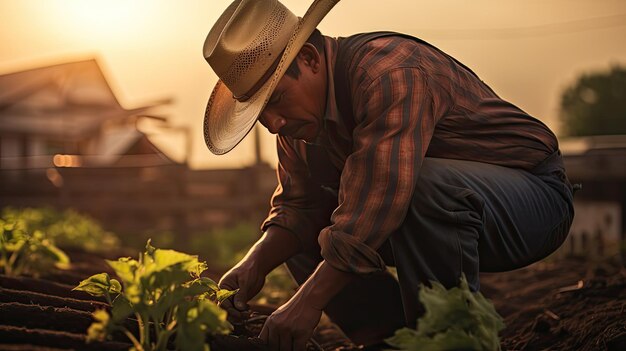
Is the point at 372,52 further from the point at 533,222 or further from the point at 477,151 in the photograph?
the point at 533,222

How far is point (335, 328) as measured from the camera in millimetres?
4195

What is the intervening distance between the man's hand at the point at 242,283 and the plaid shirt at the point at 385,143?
0.23m

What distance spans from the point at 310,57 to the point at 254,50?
0.63 feet

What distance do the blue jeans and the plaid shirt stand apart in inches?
3.3

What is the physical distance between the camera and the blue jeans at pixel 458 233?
8.55 ft

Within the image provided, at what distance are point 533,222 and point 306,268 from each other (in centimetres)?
93

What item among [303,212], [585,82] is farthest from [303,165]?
[585,82]

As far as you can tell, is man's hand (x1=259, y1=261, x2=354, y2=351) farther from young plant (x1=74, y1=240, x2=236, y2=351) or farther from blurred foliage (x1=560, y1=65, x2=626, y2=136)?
blurred foliage (x1=560, y1=65, x2=626, y2=136)

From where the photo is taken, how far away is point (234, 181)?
1098cm

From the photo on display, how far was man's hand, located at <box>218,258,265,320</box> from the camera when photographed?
306 cm

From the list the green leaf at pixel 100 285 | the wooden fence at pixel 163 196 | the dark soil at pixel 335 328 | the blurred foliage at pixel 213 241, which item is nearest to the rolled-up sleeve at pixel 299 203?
the dark soil at pixel 335 328

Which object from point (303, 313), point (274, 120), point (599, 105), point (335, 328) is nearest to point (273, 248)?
point (274, 120)

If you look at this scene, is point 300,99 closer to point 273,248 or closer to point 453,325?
point 273,248

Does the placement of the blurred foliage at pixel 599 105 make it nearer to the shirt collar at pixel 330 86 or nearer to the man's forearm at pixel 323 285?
the shirt collar at pixel 330 86
